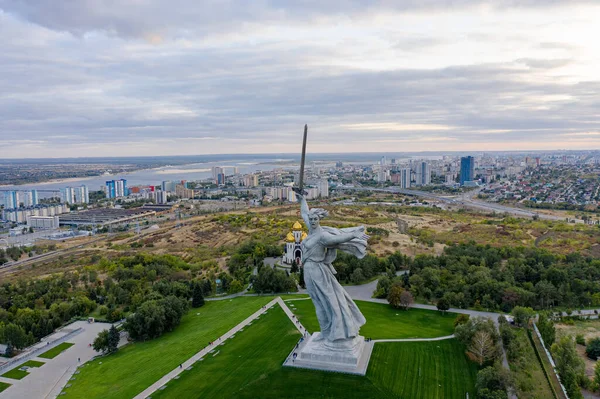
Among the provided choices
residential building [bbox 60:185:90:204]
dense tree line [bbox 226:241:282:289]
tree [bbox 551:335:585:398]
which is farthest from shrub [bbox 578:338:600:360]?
residential building [bbox 60:185:90:204]

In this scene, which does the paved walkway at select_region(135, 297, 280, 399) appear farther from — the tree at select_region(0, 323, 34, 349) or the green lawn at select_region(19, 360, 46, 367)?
the tree at select_region(0, 323, 34, 349)

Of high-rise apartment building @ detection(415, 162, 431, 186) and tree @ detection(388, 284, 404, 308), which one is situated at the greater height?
high-rise apartment building @ detection(415, 162, 431, 186)

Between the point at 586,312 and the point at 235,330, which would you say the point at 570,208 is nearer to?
the point at 586,312

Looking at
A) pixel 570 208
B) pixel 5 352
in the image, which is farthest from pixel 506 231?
pixel 5 352

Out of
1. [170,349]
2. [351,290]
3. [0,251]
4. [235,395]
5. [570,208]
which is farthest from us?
[570,208]

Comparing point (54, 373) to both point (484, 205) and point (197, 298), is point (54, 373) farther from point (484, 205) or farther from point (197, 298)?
point (484, 205)

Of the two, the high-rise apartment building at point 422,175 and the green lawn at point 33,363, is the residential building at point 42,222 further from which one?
the high-rise apartment building at point 422,175

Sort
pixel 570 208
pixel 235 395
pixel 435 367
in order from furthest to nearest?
1. pixel 570 208
2. pixel 435 367
3. pixel 235 395
